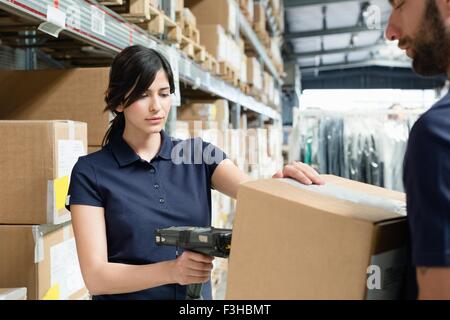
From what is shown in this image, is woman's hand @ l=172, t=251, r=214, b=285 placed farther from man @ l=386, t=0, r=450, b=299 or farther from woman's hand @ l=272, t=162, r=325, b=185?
man @ l=386, t=0, r=450, b=299

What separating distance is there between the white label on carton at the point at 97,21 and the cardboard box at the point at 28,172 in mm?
491

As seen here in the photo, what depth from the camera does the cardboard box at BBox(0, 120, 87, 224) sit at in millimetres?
1770

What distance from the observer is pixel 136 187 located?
157 cm

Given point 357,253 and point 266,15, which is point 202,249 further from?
point 266,15

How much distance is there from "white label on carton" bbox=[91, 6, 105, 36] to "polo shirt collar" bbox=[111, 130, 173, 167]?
24.2 inches

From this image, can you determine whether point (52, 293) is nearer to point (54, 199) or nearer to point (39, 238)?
point (39, 238)

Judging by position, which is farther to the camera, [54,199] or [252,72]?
[252,72]

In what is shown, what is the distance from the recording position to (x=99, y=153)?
1.60 m

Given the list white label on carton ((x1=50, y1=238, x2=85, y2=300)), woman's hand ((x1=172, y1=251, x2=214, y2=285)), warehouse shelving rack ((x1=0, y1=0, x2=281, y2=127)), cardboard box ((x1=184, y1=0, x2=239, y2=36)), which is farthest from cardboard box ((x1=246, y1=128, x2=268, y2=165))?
woman's hand ((x1=172, y1=251, x2=214, y2=285))

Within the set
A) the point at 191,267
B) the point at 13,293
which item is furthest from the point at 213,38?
the point at 191,267

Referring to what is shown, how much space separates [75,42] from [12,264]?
134cm

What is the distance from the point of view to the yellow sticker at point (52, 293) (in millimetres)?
1785

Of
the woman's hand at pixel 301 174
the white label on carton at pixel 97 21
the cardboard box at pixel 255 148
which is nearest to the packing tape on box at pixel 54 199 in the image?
the white label on carton at pixel 97 21

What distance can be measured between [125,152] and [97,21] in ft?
2.45
